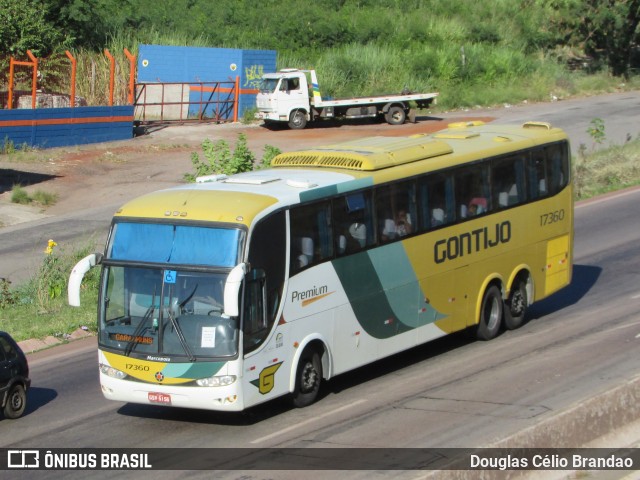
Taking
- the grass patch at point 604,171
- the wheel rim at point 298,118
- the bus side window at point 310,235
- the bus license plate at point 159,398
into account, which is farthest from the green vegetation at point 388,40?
the bus license plate at point 159,398

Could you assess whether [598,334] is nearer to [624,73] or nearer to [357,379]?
[357,379]

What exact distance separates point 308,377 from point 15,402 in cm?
376

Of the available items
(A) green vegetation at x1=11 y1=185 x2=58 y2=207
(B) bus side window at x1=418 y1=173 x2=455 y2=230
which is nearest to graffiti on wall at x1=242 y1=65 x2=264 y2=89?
(A) green vegetation at x1=11 y1=185 x2=58 y2=207

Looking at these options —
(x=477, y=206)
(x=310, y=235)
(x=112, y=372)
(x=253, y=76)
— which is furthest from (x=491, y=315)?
(x=253, y=76)

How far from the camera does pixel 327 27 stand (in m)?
53.0

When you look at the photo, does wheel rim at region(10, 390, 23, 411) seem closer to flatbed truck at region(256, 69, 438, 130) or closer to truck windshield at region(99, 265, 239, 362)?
truck windshield at region(99, 265, 239, 362)

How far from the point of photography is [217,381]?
1183 cm

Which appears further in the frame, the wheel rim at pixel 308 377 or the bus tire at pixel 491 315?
Answer: the bus tire at pixel 491 315

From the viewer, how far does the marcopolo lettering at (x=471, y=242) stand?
604 inches

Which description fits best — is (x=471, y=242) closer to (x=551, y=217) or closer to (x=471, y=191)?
(x=471, y=191)

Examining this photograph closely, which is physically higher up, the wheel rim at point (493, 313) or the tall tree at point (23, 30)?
the tall tree at point (23, 30)

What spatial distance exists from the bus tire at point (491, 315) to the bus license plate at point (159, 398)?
20.3 feet

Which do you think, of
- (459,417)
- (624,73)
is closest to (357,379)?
(459,417)

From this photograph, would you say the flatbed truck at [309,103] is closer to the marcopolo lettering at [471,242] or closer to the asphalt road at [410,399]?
the asphalt road at [410,399]
